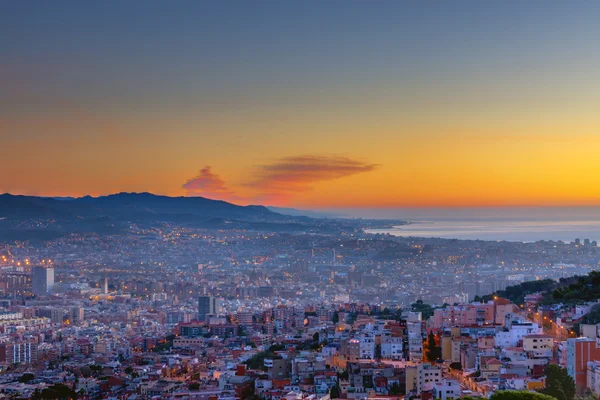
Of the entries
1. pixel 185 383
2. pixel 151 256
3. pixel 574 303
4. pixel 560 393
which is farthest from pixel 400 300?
pixel 151 256

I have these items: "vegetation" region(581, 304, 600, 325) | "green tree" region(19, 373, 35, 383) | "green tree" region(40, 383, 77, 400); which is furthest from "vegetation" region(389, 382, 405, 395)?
"green tree" region(19, 373, 35, 383)

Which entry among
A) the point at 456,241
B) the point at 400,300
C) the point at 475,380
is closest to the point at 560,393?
the point at 475,380

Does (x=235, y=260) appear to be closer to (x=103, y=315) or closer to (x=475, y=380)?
→ (x=103, y=315)

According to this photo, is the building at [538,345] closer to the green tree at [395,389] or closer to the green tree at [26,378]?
the green tree at [395,389]

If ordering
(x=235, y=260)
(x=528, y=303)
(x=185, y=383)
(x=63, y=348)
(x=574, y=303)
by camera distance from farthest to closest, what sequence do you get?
(x=235, y=260) → (x=63, y=348) → (x=528, y=303) → (x=574, y=303) → (x=185, y=383)

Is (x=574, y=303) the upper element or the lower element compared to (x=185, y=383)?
upper

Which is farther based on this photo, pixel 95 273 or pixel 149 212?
pixel 149 212

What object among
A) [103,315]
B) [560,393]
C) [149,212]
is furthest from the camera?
[149,212]

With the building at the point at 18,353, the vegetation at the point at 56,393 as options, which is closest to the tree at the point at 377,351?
the vegetation at the point at 56,393
